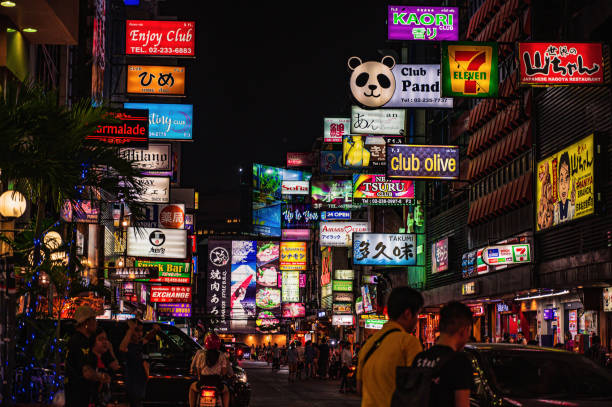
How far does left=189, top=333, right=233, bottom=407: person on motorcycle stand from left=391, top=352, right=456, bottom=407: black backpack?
27.8ft

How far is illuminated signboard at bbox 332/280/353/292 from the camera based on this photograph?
69562mm

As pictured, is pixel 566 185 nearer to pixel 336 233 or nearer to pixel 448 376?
pixel 448 376

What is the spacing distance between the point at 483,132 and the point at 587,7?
1225cm

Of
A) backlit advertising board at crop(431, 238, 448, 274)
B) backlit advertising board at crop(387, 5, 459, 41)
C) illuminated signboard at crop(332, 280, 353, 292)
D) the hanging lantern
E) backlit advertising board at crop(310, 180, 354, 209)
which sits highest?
backlit advertising board at crop(387, 5, 459, 41)

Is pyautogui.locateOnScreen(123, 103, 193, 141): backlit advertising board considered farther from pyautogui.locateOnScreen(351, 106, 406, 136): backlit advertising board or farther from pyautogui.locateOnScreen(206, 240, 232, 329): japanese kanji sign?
pyautogui.locateOnScreen(206, 240, 232, 329): japanese kanji sign

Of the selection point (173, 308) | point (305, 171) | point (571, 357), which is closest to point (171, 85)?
point (571, 357)

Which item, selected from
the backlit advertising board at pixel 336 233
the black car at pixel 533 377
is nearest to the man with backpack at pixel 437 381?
the black car at pixel 533 377

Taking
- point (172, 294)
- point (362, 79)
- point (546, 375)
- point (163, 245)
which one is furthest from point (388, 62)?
point (172, 294)

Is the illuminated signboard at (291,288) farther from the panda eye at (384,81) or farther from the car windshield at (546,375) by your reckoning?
the car windshield at (546,375)

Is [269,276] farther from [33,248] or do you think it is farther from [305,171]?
[33,248]

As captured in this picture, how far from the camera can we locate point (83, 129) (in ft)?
42.7

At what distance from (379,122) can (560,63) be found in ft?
64.8

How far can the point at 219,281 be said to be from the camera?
130m

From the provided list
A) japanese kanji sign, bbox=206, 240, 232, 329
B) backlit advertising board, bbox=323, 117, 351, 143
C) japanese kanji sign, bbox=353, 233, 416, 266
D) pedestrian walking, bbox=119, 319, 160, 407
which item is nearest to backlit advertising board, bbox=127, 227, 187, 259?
japanese kanji sign, bbox=353, 233, 416, 266
